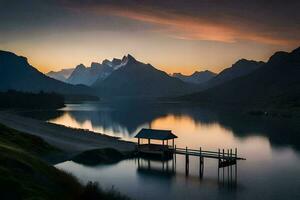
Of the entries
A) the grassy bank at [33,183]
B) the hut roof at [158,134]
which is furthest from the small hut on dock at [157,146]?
the grassy bank at [33,183]

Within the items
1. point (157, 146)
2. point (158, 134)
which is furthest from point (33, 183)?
point (157, 146)

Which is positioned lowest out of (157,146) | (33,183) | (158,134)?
(157,146)

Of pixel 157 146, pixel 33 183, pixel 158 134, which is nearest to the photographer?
pixel 33 183

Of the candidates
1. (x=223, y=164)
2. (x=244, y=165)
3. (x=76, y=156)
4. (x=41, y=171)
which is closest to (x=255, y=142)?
(x=244, y=165)

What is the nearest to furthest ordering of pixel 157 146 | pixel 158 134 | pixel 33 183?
pixel 33 183
pixel 158 134
pixel 157 146

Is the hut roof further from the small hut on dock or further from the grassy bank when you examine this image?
the grassy bank

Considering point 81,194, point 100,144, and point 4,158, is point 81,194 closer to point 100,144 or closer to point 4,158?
point 4,158

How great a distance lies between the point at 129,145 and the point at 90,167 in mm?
21190

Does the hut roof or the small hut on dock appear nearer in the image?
the hut roof

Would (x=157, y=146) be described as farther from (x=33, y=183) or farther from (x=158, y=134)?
(x=33, y=183)

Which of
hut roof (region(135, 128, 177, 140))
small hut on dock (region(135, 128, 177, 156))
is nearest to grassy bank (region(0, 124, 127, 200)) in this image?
hut roof (region(135, 128, 177, 140))

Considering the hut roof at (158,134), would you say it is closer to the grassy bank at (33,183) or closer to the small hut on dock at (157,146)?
the small hut on dock at (157,146)

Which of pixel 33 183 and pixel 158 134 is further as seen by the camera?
pixel 158 134

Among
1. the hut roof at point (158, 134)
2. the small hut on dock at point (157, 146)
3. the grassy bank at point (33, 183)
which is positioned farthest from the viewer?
the small hut on dock at point (157, 146)
